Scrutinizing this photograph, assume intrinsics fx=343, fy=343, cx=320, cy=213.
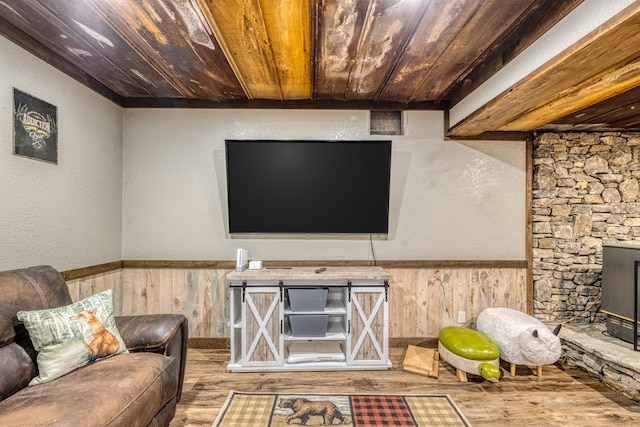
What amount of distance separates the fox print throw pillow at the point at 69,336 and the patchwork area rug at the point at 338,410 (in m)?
0.88

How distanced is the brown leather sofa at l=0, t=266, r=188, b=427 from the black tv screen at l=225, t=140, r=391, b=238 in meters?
1.40

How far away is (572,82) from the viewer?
214cm

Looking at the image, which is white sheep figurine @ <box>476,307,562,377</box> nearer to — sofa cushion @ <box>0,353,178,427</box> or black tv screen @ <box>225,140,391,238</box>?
black tv screen @ <box>225,140,391,238</box>

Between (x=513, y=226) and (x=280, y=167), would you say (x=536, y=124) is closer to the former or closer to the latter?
(x=513, y=226)

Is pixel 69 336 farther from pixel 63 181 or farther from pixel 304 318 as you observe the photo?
pixel 304 318

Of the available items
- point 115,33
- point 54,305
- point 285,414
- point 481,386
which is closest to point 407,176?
point 481,386

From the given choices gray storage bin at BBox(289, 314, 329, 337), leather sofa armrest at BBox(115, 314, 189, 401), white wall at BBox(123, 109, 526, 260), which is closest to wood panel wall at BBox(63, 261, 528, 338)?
white wall at BBox(123, 109, 526, 260)

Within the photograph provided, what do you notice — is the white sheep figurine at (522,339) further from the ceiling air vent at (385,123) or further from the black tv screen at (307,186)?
the ceiling air vent at (385,123)

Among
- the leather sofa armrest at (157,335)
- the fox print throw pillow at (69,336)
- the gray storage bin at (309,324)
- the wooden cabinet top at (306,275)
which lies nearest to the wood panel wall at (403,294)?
the wooden cabinet top at (306,275)

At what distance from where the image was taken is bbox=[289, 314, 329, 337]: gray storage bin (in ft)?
9.91

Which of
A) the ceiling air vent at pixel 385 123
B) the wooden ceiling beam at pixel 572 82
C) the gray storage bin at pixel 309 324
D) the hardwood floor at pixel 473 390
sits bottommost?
the hardwood floor at pixel 473 390

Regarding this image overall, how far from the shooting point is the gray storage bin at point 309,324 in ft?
9.91

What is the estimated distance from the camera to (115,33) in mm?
2217

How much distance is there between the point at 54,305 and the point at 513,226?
393 cm
